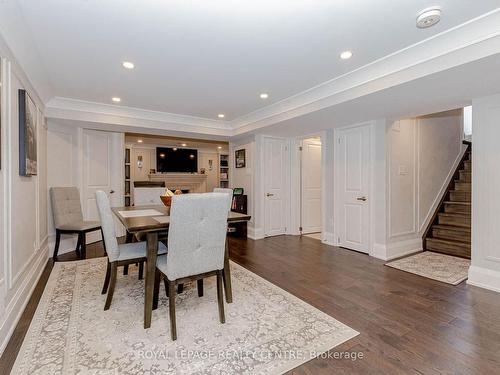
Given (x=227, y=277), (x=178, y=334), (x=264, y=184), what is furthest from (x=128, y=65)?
(x=264, y=184)

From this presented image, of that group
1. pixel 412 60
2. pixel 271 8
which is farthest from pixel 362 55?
pixel 271 8

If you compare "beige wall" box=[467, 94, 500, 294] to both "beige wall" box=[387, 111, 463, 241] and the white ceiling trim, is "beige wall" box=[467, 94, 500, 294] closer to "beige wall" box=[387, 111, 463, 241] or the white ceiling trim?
"beige wall" box=[387, 111, 463, 241]

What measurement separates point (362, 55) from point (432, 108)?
1.42m

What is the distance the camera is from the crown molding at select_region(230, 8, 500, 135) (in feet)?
5.99

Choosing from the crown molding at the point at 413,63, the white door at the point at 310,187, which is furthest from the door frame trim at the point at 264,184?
the crown molding at the point at 413,63

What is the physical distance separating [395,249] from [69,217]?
4.84m

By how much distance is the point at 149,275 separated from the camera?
1.91 meters

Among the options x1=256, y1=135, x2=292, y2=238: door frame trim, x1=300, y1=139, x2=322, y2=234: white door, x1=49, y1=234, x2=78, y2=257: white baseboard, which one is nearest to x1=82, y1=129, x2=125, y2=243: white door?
x1=49, y1=234, x2=78, y2=257: white baseboard

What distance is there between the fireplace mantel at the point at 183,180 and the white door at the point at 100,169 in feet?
11.8

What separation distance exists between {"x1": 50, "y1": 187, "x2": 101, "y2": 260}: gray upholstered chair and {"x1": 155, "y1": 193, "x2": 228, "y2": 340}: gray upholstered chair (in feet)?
7.21

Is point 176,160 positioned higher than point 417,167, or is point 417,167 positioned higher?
point 176,160

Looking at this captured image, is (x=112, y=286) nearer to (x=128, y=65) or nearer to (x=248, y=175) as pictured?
(x=128, y=65)

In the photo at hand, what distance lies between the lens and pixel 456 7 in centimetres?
170

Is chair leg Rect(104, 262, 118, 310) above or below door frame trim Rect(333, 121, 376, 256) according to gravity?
below
